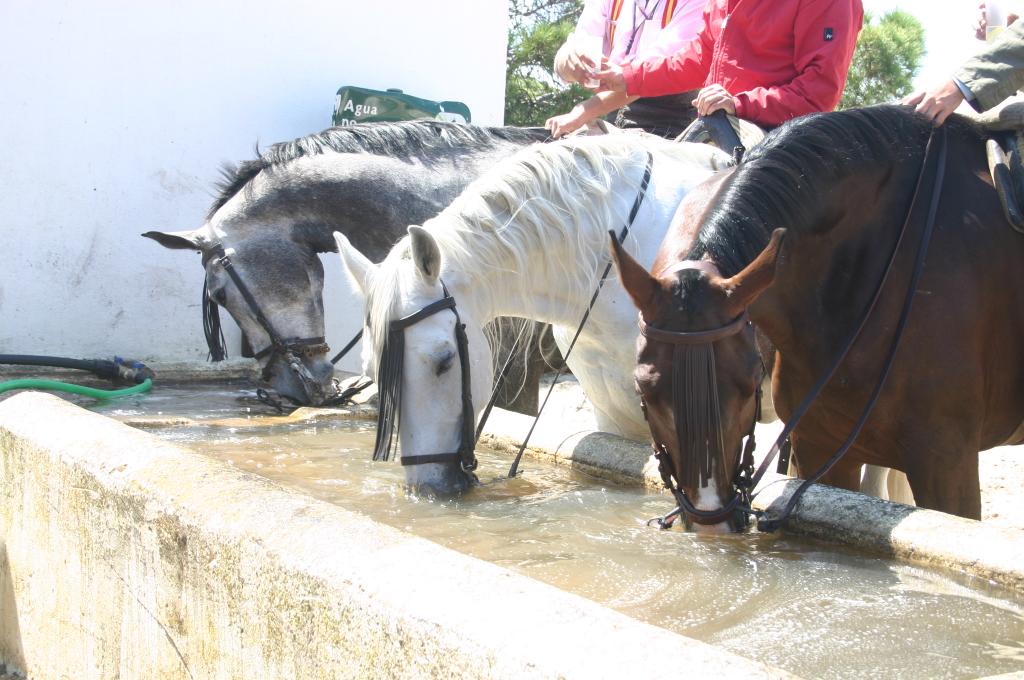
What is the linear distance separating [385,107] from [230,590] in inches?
228

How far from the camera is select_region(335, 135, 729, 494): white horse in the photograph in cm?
314

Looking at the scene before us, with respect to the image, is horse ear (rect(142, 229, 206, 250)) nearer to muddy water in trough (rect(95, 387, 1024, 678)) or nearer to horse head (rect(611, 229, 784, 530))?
muddy water in trough (rect(95, 387, 1024, 678))

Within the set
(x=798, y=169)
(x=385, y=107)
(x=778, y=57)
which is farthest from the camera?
(x=385, y=107)

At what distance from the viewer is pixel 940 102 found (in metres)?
2.85

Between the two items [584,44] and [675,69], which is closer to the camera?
→ [675,69]

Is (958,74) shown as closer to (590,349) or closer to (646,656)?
(590,349)

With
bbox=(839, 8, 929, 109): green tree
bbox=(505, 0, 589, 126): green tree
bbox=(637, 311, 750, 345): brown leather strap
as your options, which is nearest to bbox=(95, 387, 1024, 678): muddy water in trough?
bbox=(637, 311, 750, 345): brown leather strap

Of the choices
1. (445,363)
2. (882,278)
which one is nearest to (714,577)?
(882,278)

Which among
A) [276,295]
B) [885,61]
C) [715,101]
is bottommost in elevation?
[276,295]

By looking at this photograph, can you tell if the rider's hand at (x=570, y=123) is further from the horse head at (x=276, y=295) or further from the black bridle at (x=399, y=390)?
the black bridle at (x=399, y=390)

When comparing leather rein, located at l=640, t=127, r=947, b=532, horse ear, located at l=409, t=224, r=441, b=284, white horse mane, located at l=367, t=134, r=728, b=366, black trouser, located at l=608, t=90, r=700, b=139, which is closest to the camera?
leather rein, located at l=640, t=127, r=947, b=532

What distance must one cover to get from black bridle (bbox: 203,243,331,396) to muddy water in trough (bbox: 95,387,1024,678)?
1.22 metres

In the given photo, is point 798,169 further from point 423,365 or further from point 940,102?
point 423,365

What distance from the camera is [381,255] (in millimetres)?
4574
